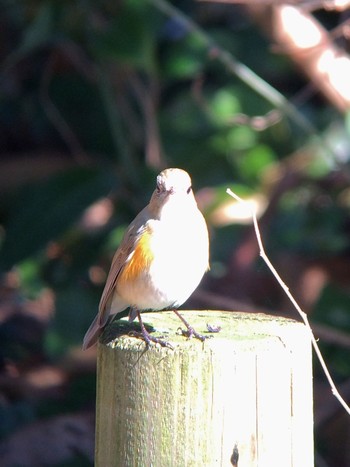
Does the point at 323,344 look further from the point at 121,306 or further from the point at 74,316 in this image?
the point at 121,306

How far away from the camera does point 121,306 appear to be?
156 inches

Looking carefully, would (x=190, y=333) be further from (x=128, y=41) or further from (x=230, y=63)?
(x=128, y=41)

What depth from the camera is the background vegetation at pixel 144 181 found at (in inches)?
246

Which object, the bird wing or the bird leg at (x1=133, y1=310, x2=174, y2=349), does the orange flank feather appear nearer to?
the bird wing

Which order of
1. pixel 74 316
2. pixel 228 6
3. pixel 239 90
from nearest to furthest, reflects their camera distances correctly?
pixel 74 316
pixel 239 90
pixel 228 6

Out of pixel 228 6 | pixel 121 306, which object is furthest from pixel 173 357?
pixel 228 6

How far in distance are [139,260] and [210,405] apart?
1281 mm

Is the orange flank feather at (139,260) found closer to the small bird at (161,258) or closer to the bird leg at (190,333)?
the small bird at (161,258)

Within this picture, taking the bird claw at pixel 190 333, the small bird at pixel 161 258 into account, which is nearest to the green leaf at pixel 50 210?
the small bird at pixel 161 258

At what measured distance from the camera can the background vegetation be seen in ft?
20.5

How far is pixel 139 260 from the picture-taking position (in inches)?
148

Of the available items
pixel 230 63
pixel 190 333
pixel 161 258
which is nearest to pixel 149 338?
pixel 190 333

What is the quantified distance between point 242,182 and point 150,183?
104 cm

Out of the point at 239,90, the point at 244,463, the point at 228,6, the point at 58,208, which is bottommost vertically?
the point at 244,463
